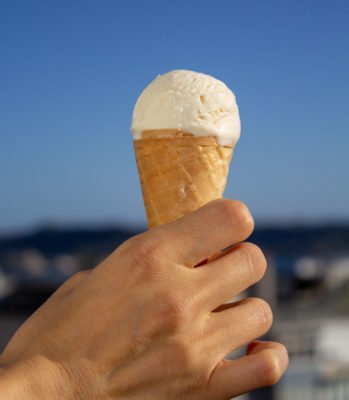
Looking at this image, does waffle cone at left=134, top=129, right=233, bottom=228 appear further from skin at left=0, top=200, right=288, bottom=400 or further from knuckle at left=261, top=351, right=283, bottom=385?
knuckle at left=261, top=351, right=283, bottom=385

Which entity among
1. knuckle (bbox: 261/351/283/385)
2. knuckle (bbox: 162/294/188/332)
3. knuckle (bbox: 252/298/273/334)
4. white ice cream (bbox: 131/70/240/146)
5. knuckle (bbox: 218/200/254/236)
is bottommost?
knuckle (bbox: 261/351/283/385)

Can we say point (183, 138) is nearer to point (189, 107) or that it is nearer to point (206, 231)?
point (189, 107)

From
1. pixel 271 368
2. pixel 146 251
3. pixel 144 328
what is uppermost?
pixel 146 251

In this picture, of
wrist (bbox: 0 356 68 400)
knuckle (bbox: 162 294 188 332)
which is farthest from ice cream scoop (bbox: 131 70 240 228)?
wrist (bbox: 0 356 68 400)

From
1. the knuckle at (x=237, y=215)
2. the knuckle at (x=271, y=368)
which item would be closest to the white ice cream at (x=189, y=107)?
the knuckle at (x=237, y=215)

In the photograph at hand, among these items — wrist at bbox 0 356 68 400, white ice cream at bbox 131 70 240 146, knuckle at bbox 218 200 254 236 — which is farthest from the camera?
white ice cream at bbox 131 70 240 146

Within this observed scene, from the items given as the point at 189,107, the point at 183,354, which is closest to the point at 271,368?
the point at 183,354

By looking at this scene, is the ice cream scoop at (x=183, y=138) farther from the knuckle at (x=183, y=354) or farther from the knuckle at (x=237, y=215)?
the knuckle at (x=183, y=354)
